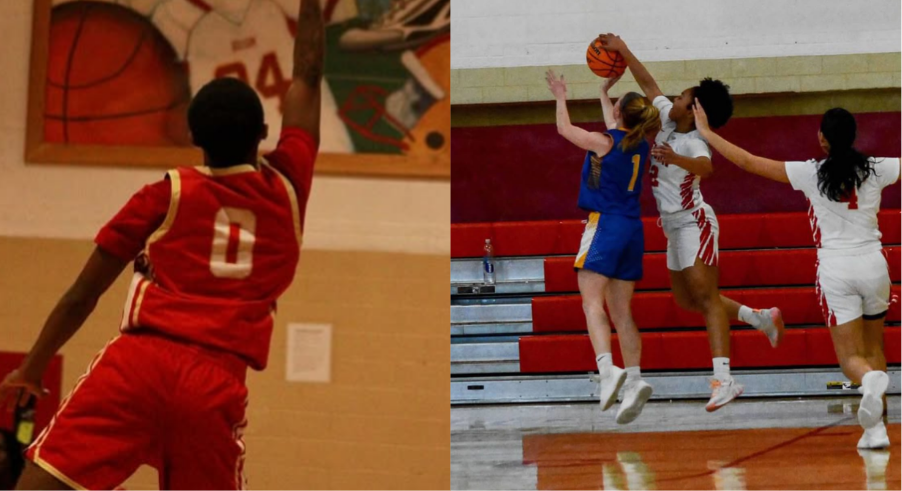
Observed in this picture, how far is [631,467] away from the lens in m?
5.02

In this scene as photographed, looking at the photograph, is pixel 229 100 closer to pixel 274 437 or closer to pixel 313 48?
pixel 313 48

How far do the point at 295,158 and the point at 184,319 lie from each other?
1.81ft

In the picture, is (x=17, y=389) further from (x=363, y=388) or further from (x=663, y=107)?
(x=663, y=107)

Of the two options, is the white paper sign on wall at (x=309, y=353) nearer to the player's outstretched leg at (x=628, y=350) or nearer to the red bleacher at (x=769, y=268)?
the player's outstretched leg at (x=628, y=350)

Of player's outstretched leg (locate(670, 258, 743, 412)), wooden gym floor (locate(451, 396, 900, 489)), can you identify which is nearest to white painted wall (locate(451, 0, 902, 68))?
wooden gym floor (locate(451, 396, 900, 489))

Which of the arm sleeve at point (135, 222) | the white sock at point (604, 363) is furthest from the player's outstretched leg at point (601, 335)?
the arm sleeve at point (135, 222)

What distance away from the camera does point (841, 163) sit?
16.2ft

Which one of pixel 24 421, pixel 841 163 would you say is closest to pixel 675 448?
pixel 841 163

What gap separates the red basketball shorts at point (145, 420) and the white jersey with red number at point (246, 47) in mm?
1559

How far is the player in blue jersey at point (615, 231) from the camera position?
16.4 ft

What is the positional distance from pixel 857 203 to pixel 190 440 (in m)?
3.61

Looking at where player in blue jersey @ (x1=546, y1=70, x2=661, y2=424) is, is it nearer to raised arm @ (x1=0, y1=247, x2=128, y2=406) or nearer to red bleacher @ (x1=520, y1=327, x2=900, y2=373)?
red bleacher @ (x1=520, y1=327, x2=900, y2=373)

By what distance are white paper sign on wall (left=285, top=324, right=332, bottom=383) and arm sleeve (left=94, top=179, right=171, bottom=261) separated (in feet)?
4.46

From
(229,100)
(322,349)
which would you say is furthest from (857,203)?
(229,100)
